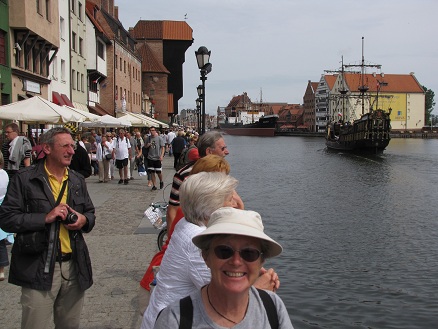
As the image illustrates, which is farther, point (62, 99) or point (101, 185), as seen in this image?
point (62, 99)

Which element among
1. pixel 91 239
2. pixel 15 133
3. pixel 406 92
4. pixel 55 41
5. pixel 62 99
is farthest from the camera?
pixel 406 92

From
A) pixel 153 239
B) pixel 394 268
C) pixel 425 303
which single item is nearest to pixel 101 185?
pixel 153 239

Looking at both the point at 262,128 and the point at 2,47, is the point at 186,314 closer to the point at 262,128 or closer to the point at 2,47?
the point at 2,47

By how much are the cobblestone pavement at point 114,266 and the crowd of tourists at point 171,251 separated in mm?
1245

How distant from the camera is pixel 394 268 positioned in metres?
9.80

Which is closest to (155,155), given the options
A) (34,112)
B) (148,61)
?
(34,112)

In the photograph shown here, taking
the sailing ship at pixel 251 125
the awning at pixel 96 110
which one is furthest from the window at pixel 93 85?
the sailing ship at pixel 251 125

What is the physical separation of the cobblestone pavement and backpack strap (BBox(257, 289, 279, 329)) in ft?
11.2

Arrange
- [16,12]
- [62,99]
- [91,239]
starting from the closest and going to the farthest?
[91,239] < [16,12] < [62,99]

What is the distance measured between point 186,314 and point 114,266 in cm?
573

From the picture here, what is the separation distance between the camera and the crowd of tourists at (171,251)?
219cm

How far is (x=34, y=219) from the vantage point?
3885mm

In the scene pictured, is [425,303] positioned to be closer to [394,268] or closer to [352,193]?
[394,268]

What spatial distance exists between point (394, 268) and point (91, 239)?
17.6 ft
